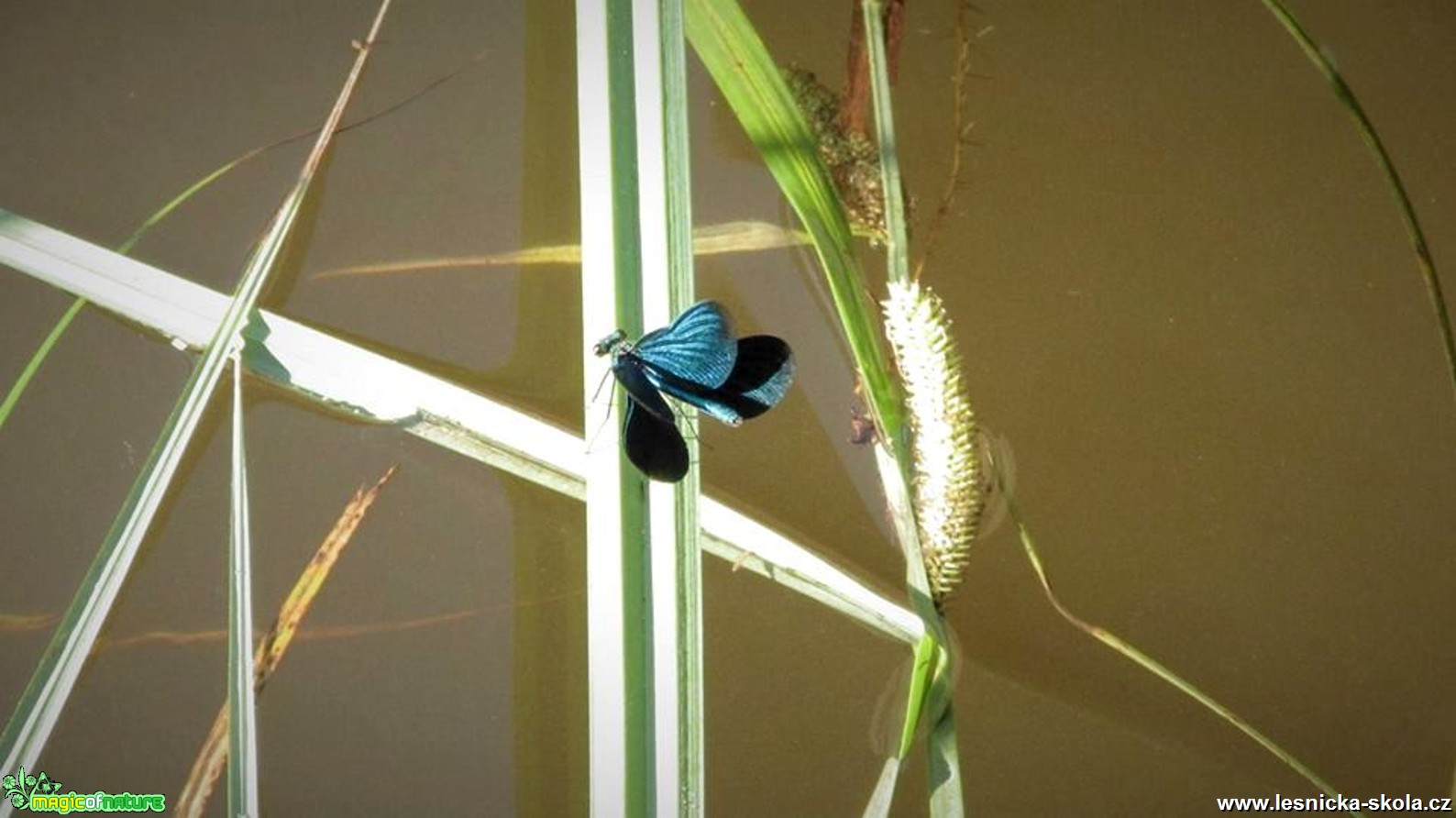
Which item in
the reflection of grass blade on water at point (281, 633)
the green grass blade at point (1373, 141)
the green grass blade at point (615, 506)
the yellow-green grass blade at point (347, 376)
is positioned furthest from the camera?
the reflection of grass blade on water at point (281, 633)

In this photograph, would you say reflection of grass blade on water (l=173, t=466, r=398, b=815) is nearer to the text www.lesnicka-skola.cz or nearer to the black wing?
the black wing

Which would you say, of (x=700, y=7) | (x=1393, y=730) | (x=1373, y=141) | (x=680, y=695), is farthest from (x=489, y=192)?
(x=1393, y=730)

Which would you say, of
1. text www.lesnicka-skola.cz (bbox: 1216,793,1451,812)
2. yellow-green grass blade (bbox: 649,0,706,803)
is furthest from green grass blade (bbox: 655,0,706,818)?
text www.lesnicka-skola.cz (bbox: 1216,793,1451,812)

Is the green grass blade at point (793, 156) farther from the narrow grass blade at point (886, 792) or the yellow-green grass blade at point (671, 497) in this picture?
the narrow grass blade at point (886, 792)

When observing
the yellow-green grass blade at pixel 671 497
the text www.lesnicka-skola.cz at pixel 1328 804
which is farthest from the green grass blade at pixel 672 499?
the text www.lesnicka-skola.cz at pixel 1328 804

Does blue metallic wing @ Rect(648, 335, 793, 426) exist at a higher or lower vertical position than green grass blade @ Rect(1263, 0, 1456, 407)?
lower

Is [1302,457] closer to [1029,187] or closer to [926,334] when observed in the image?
[1029,187]

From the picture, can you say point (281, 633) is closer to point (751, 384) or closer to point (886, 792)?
point (751, 384)
